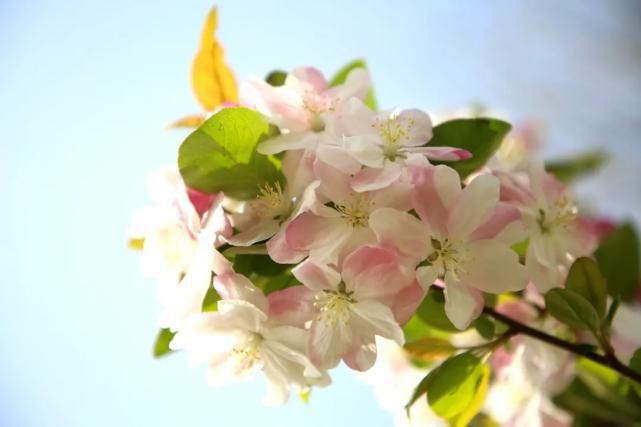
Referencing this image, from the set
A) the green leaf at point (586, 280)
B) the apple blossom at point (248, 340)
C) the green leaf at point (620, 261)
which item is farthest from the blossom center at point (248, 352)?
the green leaf at point (620, 261)

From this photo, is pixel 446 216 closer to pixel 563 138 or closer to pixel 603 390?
pixel 603 390

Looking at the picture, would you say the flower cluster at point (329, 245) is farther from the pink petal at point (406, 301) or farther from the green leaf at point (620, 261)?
the green leaf at point (620, 261)

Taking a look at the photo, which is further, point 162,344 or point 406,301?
point 162,344

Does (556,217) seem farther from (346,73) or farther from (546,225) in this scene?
(346,73)

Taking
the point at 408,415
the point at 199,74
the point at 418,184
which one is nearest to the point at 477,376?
the point at 408,415

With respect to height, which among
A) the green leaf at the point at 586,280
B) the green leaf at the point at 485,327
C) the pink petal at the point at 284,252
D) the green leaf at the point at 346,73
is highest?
the green leaf at the point at 346,73

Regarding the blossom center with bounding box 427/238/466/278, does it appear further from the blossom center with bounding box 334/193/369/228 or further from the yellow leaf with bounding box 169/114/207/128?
the yellow leaf with bounding box 169/114/207/128

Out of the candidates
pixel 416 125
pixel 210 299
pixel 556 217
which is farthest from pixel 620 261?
pixel 210 299
